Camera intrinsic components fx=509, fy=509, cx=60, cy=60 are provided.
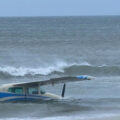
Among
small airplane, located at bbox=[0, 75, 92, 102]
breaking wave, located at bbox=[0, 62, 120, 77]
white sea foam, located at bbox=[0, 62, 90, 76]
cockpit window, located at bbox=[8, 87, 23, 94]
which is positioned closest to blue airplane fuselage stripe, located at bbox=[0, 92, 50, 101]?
small airplane, located at bbox=[0, 75, 92, 102]

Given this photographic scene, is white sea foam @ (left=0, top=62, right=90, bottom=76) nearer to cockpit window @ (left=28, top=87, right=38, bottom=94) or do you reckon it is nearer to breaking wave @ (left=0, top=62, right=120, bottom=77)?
breaking wave @ (left=0, top=62, right=120, bottom=77)

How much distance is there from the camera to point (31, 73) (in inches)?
1497

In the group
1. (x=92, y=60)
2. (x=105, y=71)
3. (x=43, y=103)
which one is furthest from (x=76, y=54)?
(x=43, y=103)

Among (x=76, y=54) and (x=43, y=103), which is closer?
(x=43, y=103)

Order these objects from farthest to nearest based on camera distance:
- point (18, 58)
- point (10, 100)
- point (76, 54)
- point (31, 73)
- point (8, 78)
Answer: point (76, 54), point (18, 58), point (31, 73), point (8, 78), point (10, 100)

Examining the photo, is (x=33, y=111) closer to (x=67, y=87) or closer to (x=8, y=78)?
(x=67, y=87)

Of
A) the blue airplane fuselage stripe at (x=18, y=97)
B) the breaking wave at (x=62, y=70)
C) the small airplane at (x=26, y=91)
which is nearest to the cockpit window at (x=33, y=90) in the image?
the small airplane at (x=26, y=91)

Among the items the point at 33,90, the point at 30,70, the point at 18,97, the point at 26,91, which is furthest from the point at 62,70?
the point at 18,97

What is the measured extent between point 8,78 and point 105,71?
8068 millimetres

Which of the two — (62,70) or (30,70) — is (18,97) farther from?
(62,70)

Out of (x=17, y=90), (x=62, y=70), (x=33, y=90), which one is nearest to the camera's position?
(x=17, y=90)

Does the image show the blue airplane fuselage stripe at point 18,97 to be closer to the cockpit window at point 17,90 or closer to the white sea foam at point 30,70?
the cockpit window at point 17,90

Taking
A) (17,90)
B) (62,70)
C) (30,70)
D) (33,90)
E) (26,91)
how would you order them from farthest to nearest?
(62,70) → (30,70) → (33,90) → (26,91) → (17,90)

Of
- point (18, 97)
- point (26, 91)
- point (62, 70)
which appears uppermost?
point (62, 70)
